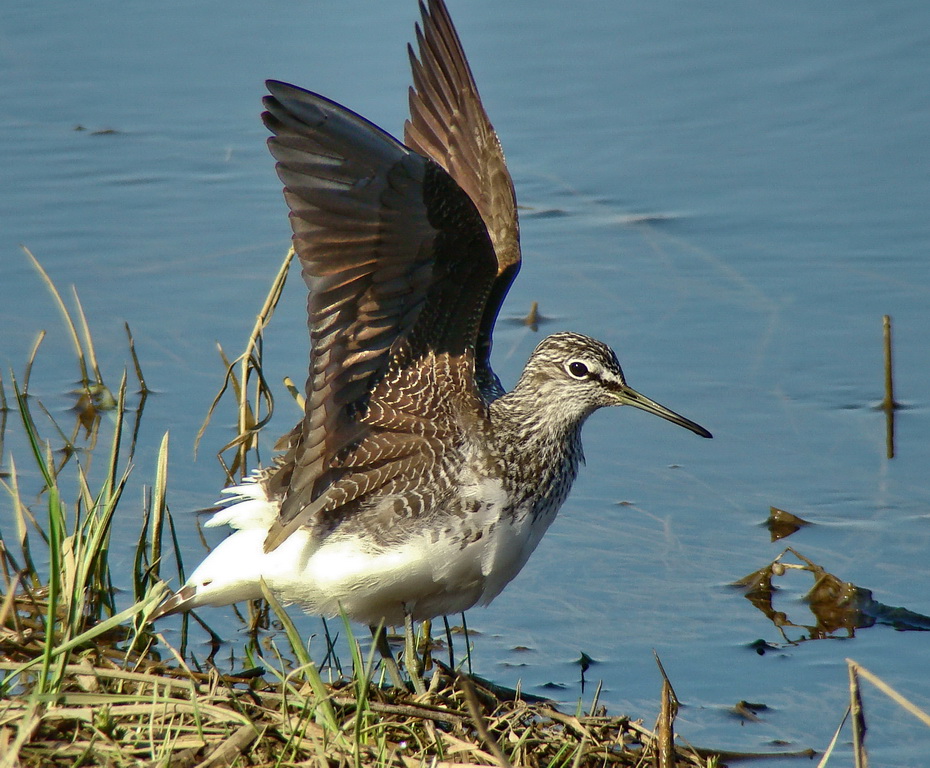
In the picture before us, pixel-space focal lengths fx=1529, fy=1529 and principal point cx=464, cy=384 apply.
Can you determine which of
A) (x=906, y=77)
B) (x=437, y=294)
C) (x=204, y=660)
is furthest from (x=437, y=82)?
(x=906, y=77)

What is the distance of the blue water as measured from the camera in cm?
648

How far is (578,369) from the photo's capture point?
613cm

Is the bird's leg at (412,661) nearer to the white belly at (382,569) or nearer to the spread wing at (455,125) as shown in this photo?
the white belly at (382,569)

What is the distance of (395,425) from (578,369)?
0.86 metres

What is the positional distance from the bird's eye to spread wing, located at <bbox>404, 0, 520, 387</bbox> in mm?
687

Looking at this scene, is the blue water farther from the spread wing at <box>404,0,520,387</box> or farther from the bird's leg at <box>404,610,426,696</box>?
the spread wing at <box>404,0,520,387</box>

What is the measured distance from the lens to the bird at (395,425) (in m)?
5.18

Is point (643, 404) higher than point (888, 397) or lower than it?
lower

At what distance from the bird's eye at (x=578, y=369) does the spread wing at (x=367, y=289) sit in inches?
20.7

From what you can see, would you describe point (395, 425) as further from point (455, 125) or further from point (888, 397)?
point (888, 397)

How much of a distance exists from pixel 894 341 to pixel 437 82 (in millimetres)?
3076

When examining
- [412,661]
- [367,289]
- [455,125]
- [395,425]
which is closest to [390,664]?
[412,661]

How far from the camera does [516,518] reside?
18.6 ft

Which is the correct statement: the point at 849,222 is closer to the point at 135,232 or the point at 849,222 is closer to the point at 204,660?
the point at 135,232
